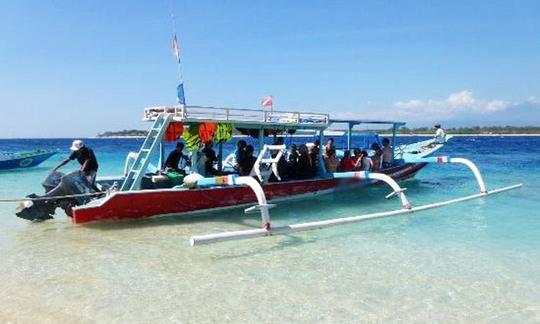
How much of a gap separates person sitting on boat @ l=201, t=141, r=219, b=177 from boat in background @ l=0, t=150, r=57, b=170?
19113 millimetres

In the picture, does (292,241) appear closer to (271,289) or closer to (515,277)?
(271,289)

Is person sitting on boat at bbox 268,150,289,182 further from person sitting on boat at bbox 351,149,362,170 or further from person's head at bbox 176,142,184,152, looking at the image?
person sitting on boat at bbox 351,149,362,170

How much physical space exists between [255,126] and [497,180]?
13.5 metres

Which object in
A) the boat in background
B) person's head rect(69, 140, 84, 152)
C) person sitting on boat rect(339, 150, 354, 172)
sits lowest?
the boat in background

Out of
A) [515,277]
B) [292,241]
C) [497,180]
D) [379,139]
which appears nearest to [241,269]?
[292,241]

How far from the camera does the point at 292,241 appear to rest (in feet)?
29.8

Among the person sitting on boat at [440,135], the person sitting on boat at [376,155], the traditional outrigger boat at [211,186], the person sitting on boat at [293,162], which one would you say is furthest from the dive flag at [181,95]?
the person sitting on boat at [440,135]

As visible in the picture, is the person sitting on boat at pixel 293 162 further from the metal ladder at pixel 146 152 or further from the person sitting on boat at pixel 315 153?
the metal ladder at pixel 146 152

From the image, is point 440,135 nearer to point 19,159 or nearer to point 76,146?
point 76,146

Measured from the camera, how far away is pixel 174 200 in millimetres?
10688

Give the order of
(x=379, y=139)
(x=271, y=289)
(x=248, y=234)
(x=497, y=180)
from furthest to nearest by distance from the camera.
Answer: (x=497, y=180)
(x=379, y=139)
(x=248, y=234)
(x=271, y=289)

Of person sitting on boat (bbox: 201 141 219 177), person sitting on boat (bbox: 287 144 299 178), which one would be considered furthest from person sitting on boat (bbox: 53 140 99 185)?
person sitting on boat (bbox: 287 144 299 178)

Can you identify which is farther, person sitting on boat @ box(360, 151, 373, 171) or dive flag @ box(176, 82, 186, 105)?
person sitting on boat @ box(360, 151, 373, 171)

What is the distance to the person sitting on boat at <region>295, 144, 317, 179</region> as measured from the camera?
13.8 metres
